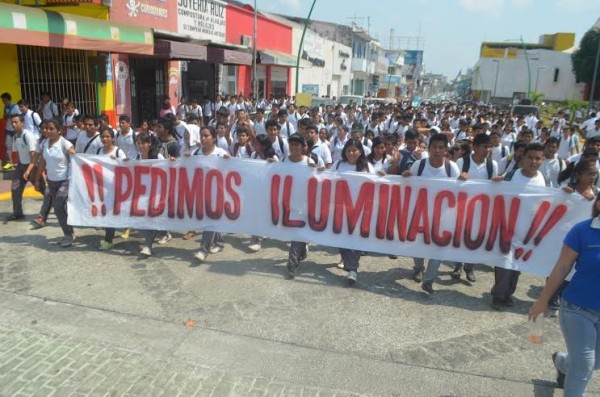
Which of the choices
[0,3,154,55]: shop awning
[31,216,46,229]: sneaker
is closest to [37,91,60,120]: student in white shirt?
[0,3,154,55]: shop awning

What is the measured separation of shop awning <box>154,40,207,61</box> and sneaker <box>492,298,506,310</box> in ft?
38.8

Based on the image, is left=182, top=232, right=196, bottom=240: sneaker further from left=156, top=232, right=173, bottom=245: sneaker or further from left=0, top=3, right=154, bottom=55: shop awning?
left=0, top=3, right=154, bottom=55: shop awning

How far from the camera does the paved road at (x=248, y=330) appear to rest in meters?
3.55

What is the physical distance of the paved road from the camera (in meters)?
3.55

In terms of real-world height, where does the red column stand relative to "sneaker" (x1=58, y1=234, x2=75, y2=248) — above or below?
above

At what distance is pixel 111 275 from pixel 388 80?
252 ft

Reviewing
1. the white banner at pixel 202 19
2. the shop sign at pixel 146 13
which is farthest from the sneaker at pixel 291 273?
the white banner at pixel 202 19

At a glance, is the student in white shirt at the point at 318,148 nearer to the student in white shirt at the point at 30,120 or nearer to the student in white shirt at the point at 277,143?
the student in white shirt at the point at 277,143

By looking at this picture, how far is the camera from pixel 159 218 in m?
5.94

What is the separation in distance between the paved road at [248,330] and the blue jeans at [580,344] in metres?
0.67

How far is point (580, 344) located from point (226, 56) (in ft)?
54.3

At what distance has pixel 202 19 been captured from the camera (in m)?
19.2

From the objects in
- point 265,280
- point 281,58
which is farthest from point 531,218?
point 281,58

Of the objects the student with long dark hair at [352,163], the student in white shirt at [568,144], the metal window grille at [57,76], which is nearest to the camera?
the student with long dark hair at [352,163]
